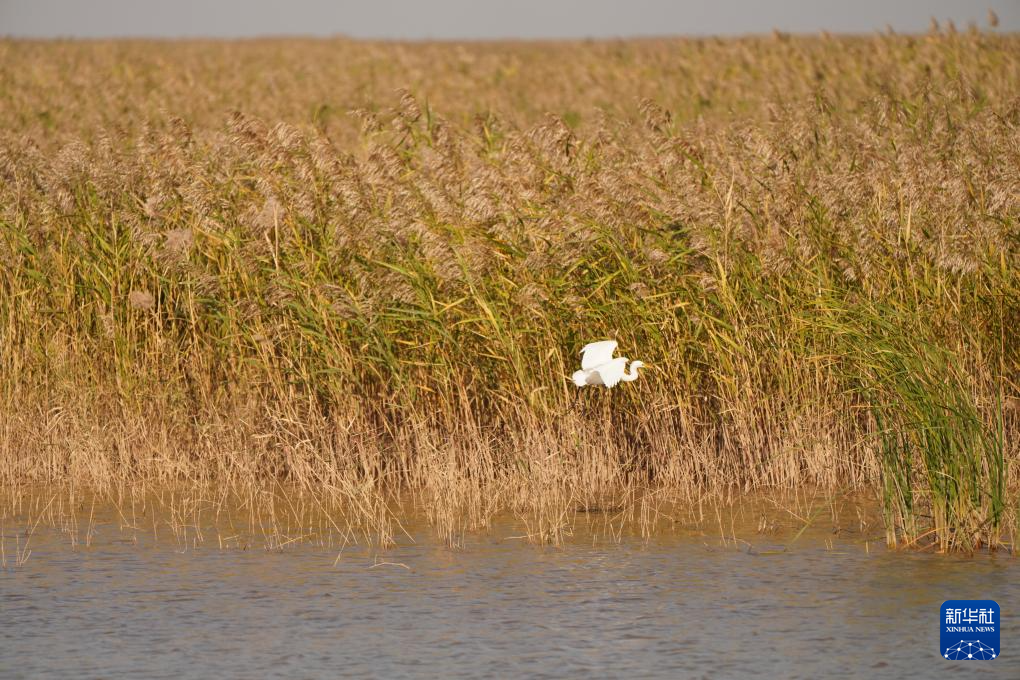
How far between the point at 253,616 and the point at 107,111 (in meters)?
27.3

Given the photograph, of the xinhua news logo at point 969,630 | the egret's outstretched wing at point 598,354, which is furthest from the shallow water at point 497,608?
the egret's outstretched wing at point 598,354

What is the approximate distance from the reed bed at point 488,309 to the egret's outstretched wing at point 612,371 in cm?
56

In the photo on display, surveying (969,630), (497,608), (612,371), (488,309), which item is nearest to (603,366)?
(612,371)

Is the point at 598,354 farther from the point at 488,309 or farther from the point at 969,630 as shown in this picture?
the point at 969,630

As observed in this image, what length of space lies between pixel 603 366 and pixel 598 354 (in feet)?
0.29

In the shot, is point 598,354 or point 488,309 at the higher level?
point 488,309

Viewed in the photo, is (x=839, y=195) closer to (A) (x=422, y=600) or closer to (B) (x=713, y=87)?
(A) (x=422, y=600)

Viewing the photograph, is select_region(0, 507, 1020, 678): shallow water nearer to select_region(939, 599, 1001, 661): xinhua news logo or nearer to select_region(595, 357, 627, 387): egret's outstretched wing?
select_region(939, 599, 1001, 661): xinhua news logo

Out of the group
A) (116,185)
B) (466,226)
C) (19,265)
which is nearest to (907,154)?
(466,226)

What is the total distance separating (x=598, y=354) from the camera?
7766mm

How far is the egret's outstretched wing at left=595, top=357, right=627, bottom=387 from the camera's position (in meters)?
7.68

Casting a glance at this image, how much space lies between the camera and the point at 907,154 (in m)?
9.30

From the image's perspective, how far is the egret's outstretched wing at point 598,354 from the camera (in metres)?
7.71

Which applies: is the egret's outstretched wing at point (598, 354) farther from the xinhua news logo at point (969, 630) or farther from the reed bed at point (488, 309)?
the xinhua news logo at point (969, 630)
